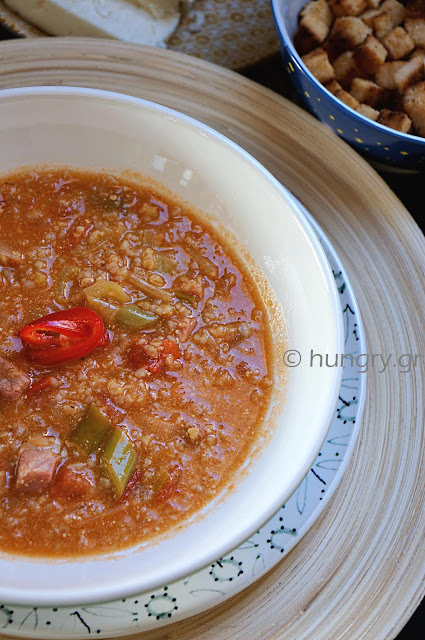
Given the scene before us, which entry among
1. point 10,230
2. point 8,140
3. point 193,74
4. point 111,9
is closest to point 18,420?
point 10,230

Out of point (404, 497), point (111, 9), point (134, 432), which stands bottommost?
point (134, 432)

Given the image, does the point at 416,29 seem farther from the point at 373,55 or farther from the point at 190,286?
the point at 190,286

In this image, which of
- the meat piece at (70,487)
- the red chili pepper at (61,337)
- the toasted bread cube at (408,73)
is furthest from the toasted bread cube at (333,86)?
the meat piece at (70,487)

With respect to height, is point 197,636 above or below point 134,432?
below

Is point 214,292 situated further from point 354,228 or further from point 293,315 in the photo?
point 354,228

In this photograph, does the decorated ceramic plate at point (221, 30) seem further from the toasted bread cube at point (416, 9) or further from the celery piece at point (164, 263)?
the celery piece at point (164, 263)

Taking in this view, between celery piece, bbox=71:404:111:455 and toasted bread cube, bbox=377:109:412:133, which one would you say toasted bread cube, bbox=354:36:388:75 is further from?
celery piece, bbox=71:404:111:455

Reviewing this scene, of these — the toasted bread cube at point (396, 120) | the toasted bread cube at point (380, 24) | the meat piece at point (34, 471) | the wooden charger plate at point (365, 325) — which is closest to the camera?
the meat piece at point (34, 471)
